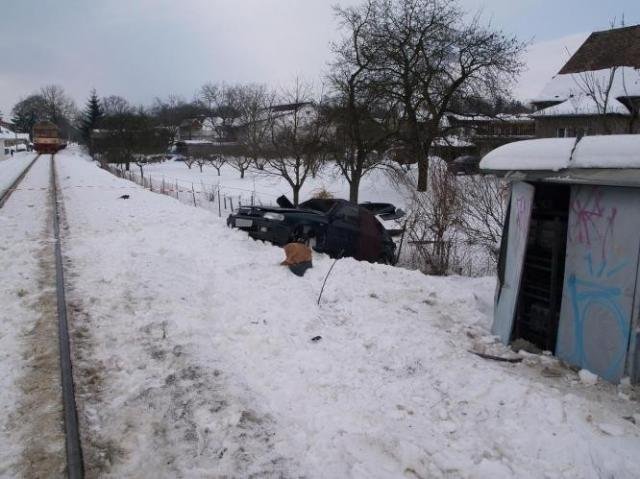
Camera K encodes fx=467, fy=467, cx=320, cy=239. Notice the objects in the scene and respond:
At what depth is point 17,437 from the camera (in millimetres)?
3258

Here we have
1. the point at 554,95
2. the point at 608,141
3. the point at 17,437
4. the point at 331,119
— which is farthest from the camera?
the point at 554,95

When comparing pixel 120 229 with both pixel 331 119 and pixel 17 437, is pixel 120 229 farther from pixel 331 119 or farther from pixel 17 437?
pixel 331 119

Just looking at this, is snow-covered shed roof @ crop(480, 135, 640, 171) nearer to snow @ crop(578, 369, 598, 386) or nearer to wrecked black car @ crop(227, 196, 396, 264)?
snow @ crop(578, 369, 598, 386)

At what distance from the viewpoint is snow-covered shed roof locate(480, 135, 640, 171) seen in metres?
3.98

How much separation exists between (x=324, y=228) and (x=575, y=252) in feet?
18.3

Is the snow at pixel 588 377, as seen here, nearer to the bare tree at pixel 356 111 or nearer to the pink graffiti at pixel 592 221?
the pink graffiti at pixel 592 221

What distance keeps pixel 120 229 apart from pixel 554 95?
3569 cm

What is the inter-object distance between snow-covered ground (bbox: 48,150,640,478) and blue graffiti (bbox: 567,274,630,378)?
0.22 metres

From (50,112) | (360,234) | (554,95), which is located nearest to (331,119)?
(360,234)

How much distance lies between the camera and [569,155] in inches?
174

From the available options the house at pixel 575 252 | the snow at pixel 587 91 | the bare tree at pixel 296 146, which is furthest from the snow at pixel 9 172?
the snow at pixel 587 91

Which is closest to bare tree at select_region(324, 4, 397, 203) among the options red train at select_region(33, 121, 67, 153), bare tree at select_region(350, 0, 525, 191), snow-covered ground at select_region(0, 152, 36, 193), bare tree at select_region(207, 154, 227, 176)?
bare tree at select_region(350, 0, 525, 191)

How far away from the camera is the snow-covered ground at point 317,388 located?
3.23 m

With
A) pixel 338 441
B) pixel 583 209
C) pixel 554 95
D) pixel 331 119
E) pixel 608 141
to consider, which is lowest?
pixel 338 441
